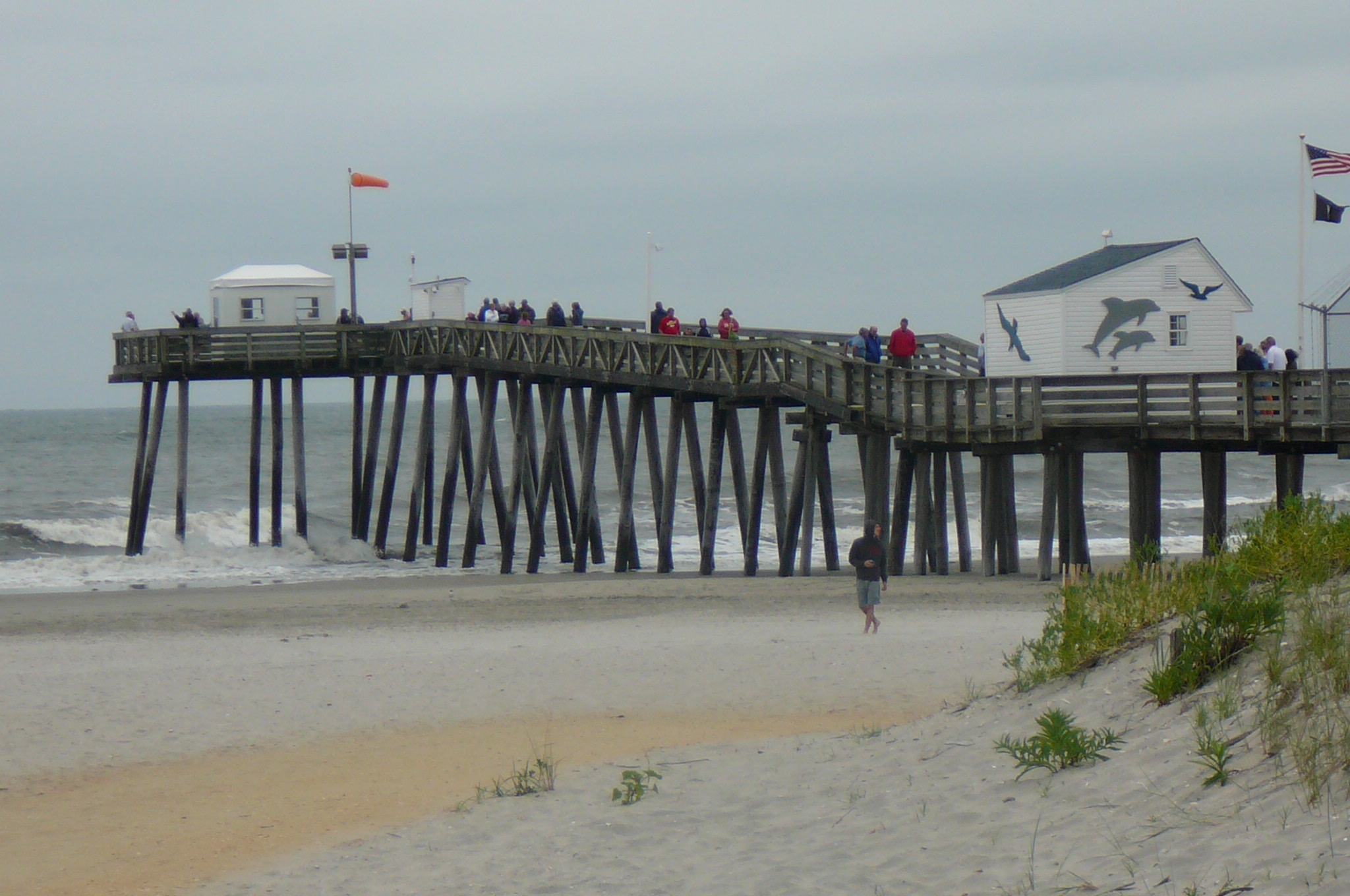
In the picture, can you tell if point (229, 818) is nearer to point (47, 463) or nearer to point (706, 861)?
point (706, 861)

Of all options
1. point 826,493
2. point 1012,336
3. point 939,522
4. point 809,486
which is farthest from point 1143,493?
point 826,493

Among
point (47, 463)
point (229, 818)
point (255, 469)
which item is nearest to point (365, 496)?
point (255, 469)

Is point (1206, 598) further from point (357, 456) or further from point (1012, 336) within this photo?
point (357, 456)

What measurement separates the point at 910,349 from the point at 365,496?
1492 centimetres

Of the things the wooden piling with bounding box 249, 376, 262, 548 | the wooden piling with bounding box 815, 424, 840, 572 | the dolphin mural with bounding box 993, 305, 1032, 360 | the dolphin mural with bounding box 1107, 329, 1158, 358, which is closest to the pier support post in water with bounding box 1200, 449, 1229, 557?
the dolphin mural with bounding box 1107, 329, 1158, 358

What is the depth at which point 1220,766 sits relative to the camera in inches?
252

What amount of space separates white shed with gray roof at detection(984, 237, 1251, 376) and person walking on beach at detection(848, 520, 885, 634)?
7.20 metres

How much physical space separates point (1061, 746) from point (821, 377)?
48.6 ft

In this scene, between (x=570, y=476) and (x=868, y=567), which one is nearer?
(x=868, y=567)

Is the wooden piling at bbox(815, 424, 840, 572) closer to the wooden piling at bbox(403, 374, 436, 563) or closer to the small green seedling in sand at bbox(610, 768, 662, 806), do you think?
the wooden piling at bbox(403, 374, 436, 563)

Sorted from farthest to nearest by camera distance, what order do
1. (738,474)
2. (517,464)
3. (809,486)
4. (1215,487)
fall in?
(517,464) < (738,474) < (809,486) < (1215,487)

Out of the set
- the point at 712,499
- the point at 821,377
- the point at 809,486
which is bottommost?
the point at 712,499

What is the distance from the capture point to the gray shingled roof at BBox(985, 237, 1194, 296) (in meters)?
21.0

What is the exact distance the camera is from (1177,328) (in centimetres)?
2088
